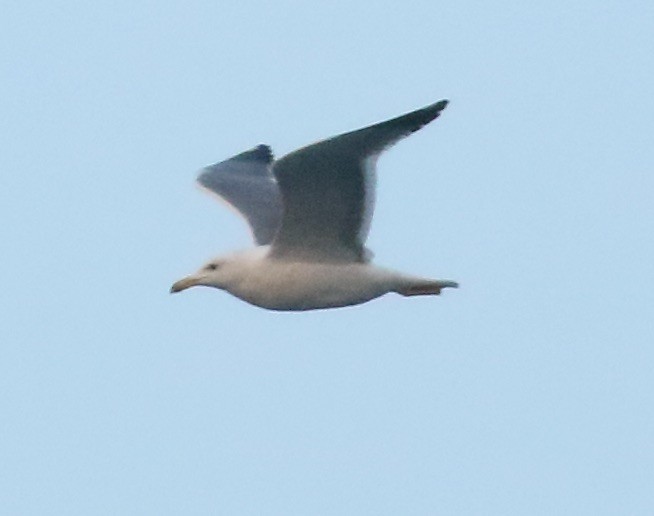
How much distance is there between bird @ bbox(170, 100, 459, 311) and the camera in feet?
41.7

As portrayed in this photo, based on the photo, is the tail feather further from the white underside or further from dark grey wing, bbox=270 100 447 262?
dark grey wing, bbox=270 100 447 262

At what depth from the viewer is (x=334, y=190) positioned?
43.2 feet

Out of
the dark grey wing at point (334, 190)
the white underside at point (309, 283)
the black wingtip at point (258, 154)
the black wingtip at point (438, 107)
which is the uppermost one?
the black wingtip at point (258, 154)

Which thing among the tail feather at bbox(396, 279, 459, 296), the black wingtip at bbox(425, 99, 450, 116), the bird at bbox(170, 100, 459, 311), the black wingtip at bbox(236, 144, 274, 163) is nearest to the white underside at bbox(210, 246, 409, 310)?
the bird at bbox(170, 100, 459, 311)

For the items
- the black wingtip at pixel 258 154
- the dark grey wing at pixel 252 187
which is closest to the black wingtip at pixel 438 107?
the dark grey wing at pixel 252 187

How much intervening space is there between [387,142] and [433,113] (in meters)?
0.51

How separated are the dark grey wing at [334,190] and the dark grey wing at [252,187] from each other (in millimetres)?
1497

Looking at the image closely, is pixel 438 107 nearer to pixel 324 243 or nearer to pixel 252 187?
pixel 324 243

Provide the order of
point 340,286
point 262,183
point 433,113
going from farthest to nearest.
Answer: point 262,183, point 340,286, point 433,113

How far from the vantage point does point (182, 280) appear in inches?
563

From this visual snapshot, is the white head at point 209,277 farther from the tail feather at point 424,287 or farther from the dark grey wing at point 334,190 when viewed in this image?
the tail feather at point 424,287

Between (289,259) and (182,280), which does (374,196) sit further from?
(182,280)

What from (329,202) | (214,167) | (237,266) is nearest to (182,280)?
(237,266)

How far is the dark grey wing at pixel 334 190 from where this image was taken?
41.5 feet
